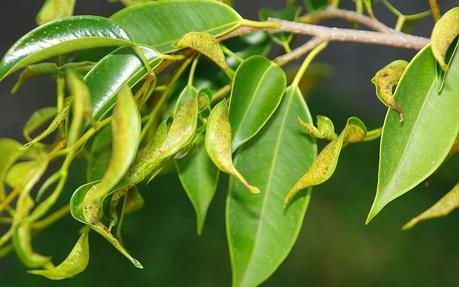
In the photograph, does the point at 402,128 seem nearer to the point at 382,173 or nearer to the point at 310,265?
the point at 382,173

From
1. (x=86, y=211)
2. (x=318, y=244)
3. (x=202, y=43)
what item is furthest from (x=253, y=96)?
(x=318, y=244)

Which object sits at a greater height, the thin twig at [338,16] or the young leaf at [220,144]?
the young leaf at [220,144]

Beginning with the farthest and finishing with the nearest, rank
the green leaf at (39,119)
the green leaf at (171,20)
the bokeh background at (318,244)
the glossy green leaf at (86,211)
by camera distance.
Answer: the bokeh background at (318,244)
the green leaf at (39,119)
the green leaf at (171,20)
the glossy green leaf at (86,211)

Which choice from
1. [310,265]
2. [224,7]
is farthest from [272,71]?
[310,265]

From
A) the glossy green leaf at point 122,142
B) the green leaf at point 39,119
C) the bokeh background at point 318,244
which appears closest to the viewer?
the glossy green leaf at point 122,142

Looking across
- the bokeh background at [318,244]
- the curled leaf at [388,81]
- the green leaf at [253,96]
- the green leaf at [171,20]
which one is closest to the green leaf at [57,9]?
the green leaf at [171,20]

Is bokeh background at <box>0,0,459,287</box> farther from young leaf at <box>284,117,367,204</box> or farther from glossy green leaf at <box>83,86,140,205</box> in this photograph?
glossy green leaf at <box>83,86,140,205</box>

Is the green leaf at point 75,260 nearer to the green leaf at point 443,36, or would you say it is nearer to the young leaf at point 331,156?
the young leaf at point 331,156

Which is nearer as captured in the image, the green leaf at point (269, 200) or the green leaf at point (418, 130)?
the green leaf at point (418, 130)
